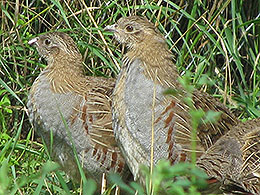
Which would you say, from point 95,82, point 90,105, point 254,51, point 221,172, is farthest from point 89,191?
point 254,51

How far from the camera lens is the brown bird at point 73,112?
4.69 metres

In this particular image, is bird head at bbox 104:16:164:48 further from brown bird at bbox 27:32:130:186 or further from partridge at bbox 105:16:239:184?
brown bird at bbox 27:32:130:186

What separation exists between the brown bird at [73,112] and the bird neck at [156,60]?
1.59ft

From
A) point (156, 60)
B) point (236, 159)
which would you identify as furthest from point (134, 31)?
point (236, 159)

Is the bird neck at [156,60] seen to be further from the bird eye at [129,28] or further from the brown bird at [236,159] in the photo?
the brown bird at [236,159]

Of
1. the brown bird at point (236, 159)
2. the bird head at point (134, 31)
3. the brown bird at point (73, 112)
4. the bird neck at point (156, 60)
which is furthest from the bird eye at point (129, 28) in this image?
the brown bird at point (236, 159)

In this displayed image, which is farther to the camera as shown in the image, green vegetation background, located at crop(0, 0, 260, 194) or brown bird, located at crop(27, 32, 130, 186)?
green vegetation background, located at crop(0, 0, 260, 194)

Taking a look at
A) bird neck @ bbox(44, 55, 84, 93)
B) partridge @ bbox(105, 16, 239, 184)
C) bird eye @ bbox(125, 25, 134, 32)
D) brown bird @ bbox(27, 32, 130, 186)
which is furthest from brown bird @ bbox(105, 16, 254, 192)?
bird neck @ bbox(44, 55, 84, 93)

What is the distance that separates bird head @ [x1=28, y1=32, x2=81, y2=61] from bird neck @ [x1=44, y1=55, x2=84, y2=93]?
36mm

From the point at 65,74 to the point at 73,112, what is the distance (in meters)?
0.44

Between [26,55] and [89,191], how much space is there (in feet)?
11.5

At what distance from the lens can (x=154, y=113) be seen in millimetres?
4242

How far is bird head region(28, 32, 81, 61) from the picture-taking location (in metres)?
5.23

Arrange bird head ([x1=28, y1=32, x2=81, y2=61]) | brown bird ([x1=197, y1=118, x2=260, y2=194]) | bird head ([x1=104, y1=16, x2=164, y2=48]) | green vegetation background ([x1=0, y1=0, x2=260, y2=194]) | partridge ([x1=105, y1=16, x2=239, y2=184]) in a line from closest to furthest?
brown bird ([x1=197, y1=118, x2=260, y2=194]) → partridge ([x1=105, y1=16, x2=239, y2=184]) → bird head ([x1=104, y1=16, x2=164, y2=48]) → bird head ([x1=28, y1=32, x2=81, y2=61]) → green vegetation background ([x1=0, y1=0, x2=260, y2=194])
